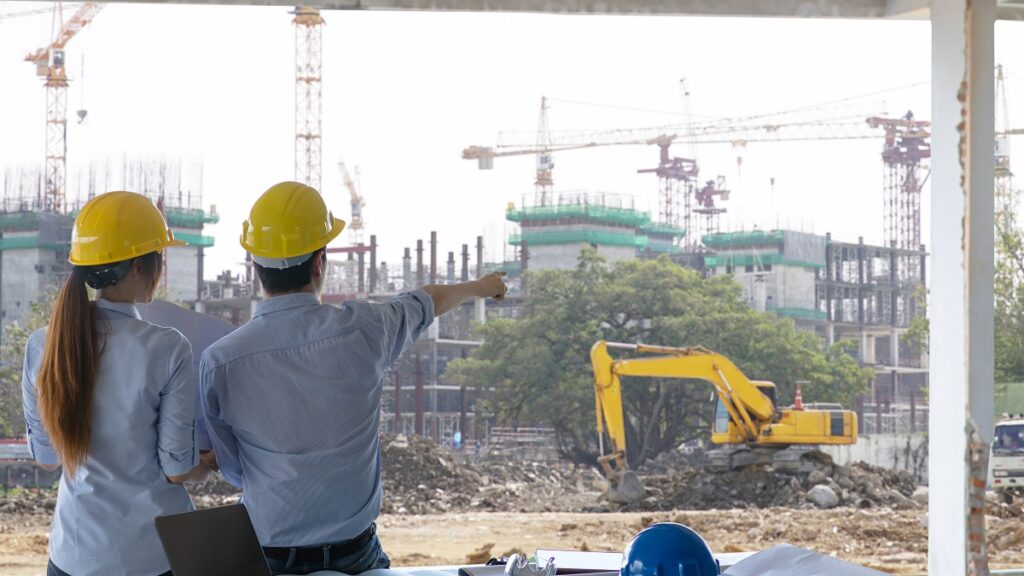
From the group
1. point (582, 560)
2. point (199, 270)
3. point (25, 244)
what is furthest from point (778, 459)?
point (25, 244)

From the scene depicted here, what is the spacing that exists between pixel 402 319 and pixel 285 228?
258 millimetres

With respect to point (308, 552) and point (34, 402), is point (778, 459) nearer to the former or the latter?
point (308, 552)

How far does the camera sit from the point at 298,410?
1.81 m

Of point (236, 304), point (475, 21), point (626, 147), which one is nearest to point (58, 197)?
point (236, 304)

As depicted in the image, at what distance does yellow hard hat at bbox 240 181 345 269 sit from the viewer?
1.87m

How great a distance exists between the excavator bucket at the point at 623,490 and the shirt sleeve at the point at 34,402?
13.2 meters

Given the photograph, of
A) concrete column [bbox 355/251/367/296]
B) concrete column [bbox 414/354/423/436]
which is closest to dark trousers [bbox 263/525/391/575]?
concrete column [bbox 414/354/423/436]

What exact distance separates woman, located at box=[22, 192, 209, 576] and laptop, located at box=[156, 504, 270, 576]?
10cm

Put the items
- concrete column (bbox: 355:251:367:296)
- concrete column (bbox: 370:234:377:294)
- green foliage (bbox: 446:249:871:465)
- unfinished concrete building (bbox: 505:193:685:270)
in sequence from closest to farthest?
green foliage (bbox: 446:249:871:465), concrete column (bbox: 370:234:377:294), concrete column (bbox: 355:251:367:296), unfinished concrete building (bbox: 505:193:685:270)

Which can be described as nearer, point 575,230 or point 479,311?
point 479,311

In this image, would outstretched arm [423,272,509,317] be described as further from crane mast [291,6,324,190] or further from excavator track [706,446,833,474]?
crane mast [291,6,324,190]

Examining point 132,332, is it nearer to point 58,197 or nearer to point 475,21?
point 58,197

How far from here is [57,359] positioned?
1631 mm

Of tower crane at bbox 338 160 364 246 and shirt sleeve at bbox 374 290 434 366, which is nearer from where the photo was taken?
shirt sleeve at bbox 374 290 434 366
